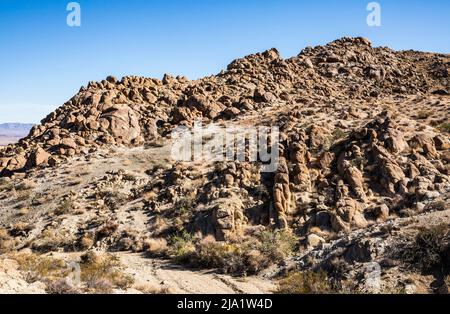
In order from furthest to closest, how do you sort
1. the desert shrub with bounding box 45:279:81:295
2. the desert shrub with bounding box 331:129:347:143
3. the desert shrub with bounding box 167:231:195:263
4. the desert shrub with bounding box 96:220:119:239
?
the desert shrub with bounding box 331:129:347:143
the desert shrub with bounding box 96:220:119:239
the desert shrub with bounding box 167:231:195:263
the desert shrub with bounding box 45:279:81:295

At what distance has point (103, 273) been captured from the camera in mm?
13477

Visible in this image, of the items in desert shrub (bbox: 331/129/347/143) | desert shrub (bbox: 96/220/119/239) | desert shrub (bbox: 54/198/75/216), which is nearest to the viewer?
desert shrub (bbox: 96/220/119/239)

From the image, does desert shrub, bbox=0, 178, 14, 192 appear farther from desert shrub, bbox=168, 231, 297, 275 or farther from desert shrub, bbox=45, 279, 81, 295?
desert shrub, bbox=45, 279, 81, 295

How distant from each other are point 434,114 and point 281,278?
874 inches

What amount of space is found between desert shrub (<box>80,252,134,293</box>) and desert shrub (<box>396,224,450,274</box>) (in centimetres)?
890

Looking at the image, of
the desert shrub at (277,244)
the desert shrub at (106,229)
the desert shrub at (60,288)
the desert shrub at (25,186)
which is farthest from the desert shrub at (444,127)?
the desert shrub at (25,186)

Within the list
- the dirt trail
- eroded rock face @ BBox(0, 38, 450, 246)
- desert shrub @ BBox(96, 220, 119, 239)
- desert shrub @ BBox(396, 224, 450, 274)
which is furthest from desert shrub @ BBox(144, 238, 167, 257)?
desert shrub @ BBox(396, 224, 450, 274)

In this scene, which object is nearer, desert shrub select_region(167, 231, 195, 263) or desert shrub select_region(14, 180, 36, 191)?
desert shrub select_region(167, 231, 195, 263)

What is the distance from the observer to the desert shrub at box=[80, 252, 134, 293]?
11.5m

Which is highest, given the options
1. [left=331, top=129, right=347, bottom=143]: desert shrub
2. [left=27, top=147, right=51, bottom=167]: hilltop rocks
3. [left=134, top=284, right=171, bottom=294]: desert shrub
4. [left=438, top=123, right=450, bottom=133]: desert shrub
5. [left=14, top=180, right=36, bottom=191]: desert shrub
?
[left=438, top=123, right=450, bottom=133]: desert shrub

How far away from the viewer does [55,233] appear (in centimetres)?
2019

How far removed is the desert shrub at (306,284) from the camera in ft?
38.7

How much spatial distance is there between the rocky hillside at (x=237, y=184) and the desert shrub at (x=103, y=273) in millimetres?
2615

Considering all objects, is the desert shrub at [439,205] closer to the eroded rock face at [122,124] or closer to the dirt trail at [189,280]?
the dirt trail at [189,280]
